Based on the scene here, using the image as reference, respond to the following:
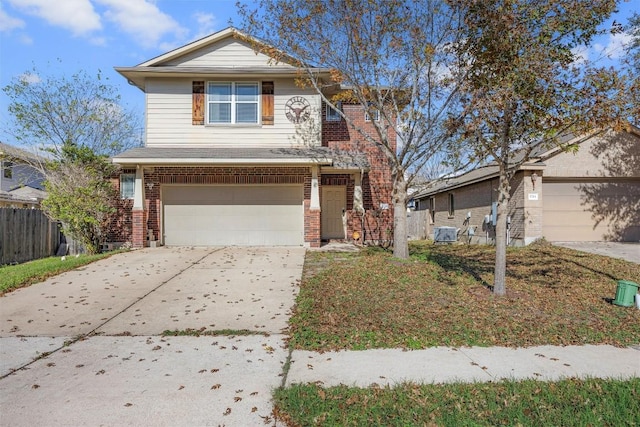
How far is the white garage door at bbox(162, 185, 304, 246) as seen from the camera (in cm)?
1405

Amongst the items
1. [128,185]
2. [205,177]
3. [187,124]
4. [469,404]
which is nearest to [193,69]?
[187,124]

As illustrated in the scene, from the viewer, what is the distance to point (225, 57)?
1448 cm

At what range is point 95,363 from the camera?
460 centimetres

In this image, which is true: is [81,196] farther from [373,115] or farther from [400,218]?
[400,218]

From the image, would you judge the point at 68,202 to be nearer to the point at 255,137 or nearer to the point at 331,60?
the point at 255,137

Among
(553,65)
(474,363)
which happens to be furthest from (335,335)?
(553,65)

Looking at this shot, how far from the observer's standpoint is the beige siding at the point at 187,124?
14.0 metres

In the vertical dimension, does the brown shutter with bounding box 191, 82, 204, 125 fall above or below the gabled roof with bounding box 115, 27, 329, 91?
below

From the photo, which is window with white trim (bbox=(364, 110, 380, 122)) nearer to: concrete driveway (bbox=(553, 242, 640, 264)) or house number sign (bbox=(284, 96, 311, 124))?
house number sign (bbox=(284, 96, 311, 124))

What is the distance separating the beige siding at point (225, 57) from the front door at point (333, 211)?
5.15m

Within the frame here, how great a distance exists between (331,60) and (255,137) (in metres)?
4.51

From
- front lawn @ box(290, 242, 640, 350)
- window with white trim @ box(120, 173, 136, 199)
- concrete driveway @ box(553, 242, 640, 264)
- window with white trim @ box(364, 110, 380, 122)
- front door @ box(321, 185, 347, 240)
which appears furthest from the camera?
front door @ box(321, 185, 347, 240)

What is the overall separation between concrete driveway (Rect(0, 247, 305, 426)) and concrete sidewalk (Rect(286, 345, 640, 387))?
1.72 feet

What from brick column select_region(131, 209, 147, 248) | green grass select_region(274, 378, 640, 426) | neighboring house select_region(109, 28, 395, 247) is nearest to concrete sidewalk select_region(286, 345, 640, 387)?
green grass select_region(274, 378, 640, 426)
